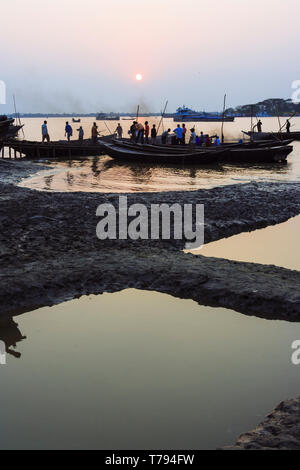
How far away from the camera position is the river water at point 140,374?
4203 millimetres

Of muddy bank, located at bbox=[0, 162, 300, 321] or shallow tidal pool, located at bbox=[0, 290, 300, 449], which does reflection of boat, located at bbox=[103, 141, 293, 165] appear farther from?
shallow tidal pool, located at bbox=[0, 290, 300, 449]

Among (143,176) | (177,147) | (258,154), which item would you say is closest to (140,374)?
(143,176)

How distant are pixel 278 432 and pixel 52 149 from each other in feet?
107

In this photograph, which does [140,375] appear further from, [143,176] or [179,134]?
[179,134]

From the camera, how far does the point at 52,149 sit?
34500 mm

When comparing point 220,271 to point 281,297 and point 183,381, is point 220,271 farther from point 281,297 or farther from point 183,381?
point 183,381

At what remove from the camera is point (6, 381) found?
5.11 metres

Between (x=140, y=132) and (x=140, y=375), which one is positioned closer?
(x=140, y=375)

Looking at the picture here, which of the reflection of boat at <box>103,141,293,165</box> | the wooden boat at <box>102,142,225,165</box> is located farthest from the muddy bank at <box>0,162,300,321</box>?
the reflection of boat at <box>103,141,293,165</box>

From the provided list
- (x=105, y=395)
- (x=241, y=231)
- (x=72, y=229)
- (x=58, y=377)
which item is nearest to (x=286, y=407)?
(x=105, y=395)

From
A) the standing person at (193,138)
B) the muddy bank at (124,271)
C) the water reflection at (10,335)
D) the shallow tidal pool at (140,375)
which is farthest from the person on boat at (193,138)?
the water reflection at (10,335)

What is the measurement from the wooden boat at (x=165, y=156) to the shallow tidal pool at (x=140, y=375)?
73.2 feet

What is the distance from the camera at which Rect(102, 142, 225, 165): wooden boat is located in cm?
2867

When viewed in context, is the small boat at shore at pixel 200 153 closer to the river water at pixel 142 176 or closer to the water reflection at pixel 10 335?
the river water at pixel 142 176
